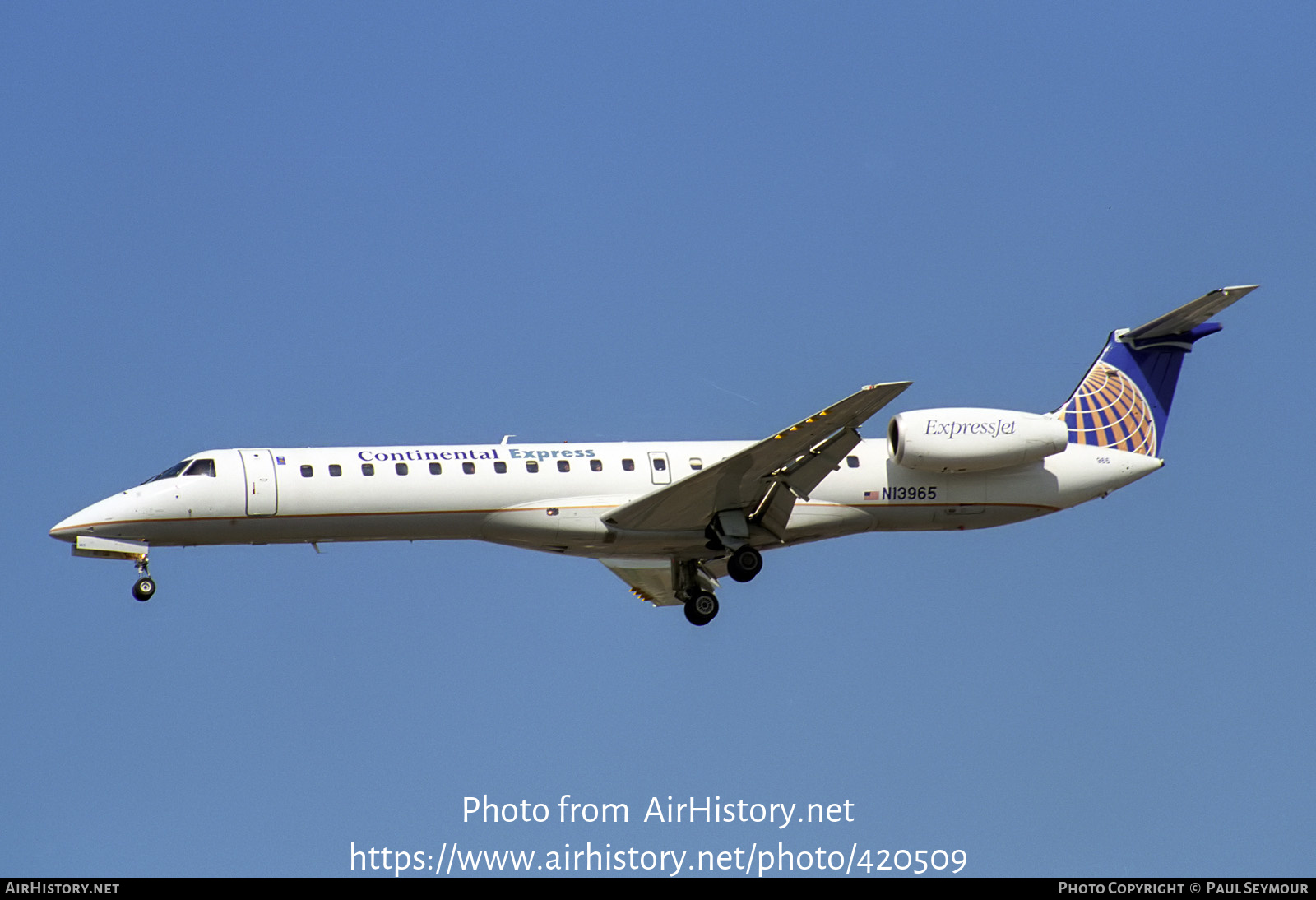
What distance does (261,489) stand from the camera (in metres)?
24.8

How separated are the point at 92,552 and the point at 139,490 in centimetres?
106

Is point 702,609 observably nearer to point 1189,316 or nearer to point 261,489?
point 261,489

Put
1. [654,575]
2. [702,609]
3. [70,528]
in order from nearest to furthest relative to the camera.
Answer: [70,528] → [702,609] → [654,575]

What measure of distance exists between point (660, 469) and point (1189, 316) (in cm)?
923

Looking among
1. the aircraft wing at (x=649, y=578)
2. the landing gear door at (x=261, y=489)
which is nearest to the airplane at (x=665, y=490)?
the landing gear door at (x=261, y=489)

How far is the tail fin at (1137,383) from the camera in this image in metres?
28.1

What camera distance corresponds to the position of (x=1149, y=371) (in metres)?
29.0

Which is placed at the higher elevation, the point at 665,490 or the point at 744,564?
the point at 665,490

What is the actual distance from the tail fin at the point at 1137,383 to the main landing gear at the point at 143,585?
1420cm

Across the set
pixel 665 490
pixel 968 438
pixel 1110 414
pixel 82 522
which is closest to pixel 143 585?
pixel 82 522

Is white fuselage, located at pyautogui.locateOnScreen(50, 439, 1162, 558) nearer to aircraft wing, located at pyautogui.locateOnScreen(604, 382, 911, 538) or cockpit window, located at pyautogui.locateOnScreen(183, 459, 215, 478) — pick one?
cockpit window, located at pyautogui.locateOnScreen(183, 459, 215, 478)
